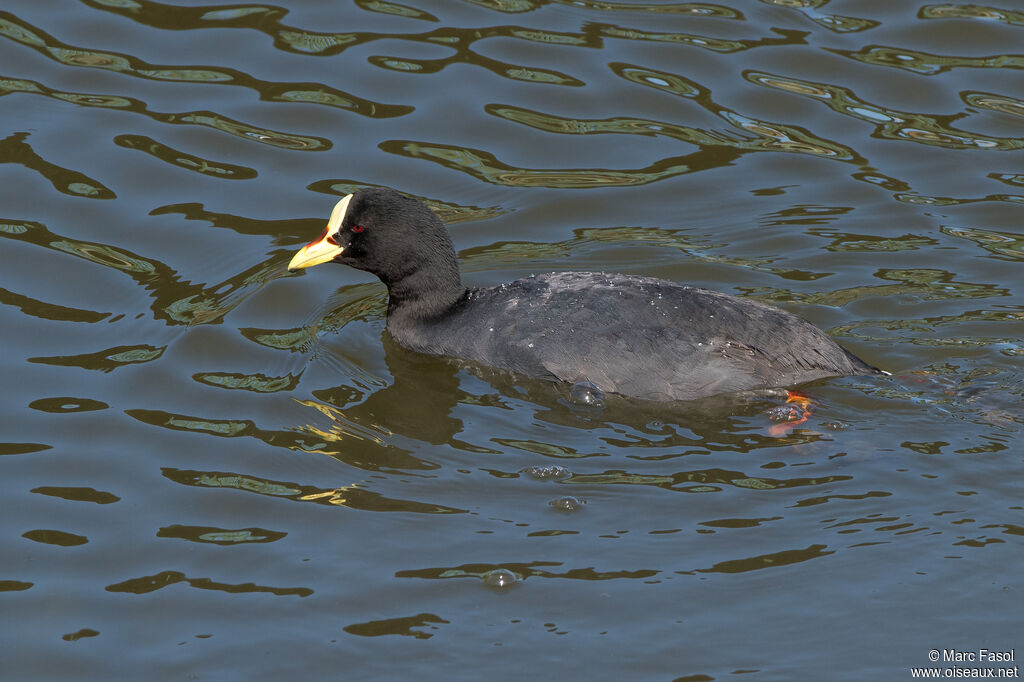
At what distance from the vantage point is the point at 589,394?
704cm

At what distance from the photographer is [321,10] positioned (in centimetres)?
1125

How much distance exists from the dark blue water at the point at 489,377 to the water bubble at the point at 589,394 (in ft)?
0.27

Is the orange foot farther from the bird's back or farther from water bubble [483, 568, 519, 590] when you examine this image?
water bubble [483, 568, 519, 590]

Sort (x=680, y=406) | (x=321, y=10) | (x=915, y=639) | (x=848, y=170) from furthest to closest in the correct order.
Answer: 1. (x=321, y=10)
2. (x=848, y=170)
3. (x=680, y=406)
4. (x=915, y=639)

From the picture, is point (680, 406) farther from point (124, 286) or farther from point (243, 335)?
point (124, 286)

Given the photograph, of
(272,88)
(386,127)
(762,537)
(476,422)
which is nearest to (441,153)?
(386,127)

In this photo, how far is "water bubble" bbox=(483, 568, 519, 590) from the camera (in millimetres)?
5586

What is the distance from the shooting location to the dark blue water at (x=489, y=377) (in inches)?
213

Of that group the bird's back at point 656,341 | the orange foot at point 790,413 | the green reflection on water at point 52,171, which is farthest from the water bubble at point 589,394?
the green reflection on water at point 52,171

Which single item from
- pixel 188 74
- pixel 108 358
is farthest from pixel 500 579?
pixel 188 74

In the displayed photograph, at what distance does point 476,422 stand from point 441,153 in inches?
137

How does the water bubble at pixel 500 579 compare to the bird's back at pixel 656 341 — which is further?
the bird's back at pixel 656 341

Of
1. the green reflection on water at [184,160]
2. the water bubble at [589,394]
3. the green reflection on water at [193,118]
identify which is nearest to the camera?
the water bubble at [589,394]

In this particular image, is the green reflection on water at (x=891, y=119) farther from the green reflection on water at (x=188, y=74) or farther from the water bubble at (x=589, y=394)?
the water bubble at (x=589, y=394)
